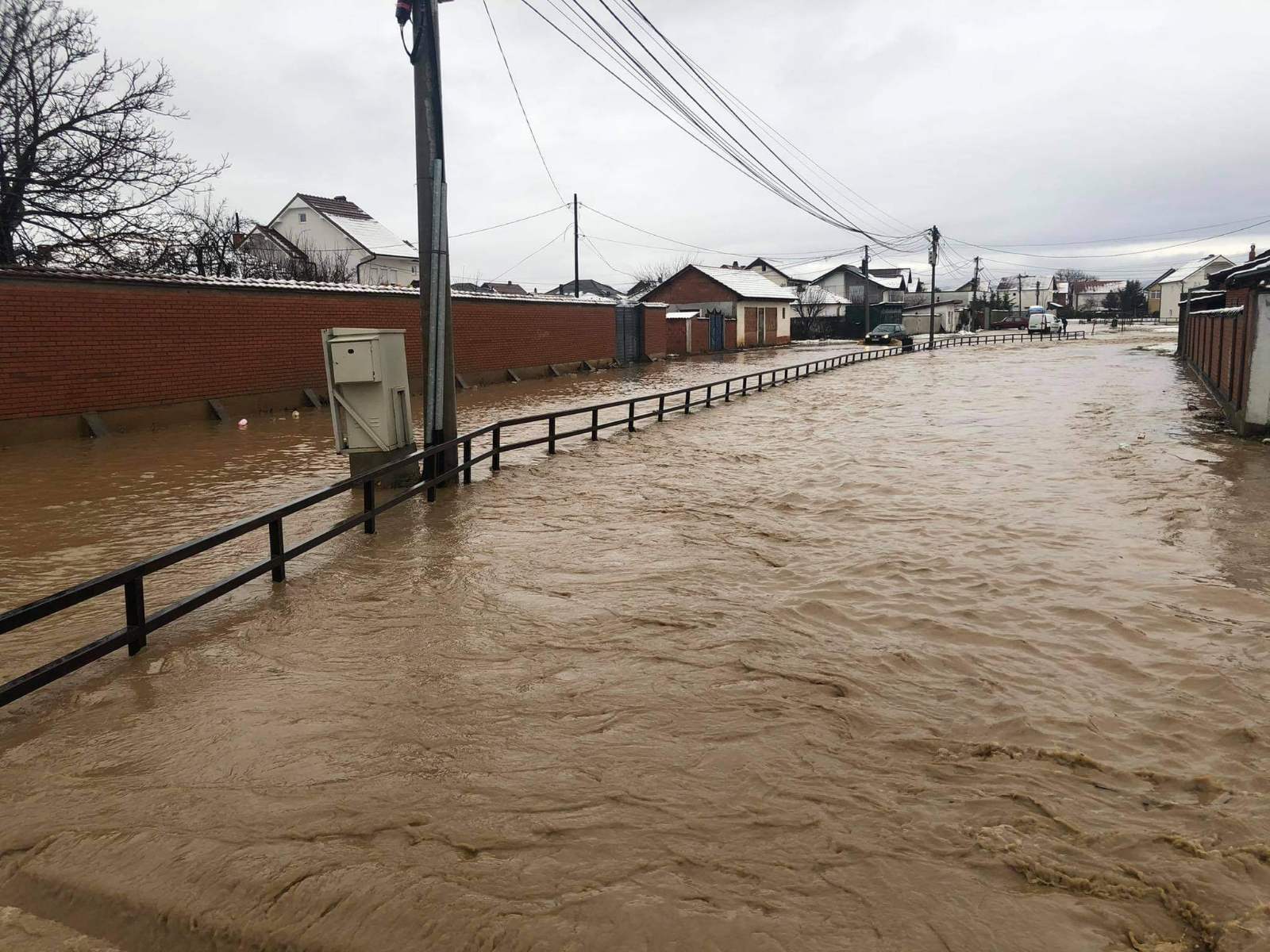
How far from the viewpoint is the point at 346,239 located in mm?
44969

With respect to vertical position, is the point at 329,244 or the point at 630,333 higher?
the point at 329,244

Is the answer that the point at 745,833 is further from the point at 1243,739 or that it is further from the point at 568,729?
the point at 1243,739

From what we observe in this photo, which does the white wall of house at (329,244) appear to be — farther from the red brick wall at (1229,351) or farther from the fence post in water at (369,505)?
the fence post in water at (369,505)

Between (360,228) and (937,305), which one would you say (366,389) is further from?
(937,305)

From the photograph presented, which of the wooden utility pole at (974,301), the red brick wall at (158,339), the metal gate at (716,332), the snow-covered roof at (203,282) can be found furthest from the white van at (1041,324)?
the red brick wall at (158,339)

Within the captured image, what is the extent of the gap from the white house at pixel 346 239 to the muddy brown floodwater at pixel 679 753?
41.2 m

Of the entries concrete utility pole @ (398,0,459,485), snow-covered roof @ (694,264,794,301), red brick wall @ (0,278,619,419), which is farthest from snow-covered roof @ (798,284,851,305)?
concrete utility pole @ (398,0,459,485)

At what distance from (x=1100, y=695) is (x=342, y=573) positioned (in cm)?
516

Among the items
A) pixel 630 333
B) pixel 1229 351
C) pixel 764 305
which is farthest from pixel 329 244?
pixel 1229 351

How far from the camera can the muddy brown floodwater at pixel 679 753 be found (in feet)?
8.98

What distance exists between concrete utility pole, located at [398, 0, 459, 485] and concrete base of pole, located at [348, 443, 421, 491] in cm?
35

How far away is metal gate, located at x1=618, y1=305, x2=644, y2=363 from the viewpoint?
114ft

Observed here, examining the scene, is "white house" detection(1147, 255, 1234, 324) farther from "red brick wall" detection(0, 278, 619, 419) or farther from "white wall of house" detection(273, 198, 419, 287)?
"red brick wall" detection(0, 278, 619, 419)

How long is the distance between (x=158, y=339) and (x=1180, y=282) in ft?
310
